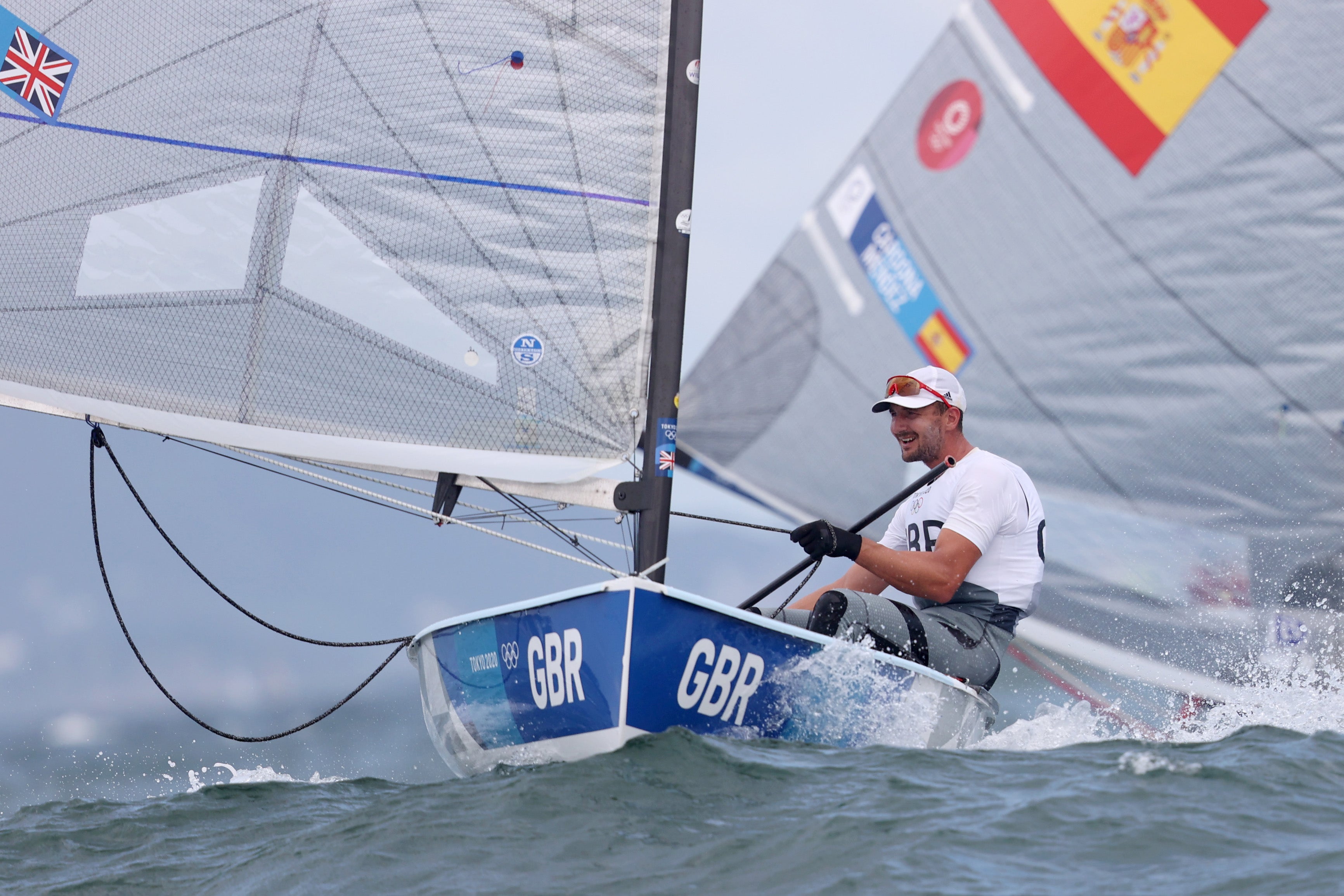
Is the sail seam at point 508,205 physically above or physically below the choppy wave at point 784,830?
above

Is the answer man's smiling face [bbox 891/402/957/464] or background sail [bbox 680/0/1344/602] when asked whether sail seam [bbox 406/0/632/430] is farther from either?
background sail [bbox 680/0/1344/602]

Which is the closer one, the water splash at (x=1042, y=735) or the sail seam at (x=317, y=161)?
the water splash at (x=1042, y=735)

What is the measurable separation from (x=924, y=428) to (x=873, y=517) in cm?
39

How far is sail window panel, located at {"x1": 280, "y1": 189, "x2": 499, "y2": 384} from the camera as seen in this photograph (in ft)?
10.6

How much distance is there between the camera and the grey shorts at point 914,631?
2.82 metres

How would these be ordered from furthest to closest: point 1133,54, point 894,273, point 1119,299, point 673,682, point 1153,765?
point 894,273
point 1133,54
point 1119,299
point 673,682
point 1153,765

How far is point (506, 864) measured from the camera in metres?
1.98

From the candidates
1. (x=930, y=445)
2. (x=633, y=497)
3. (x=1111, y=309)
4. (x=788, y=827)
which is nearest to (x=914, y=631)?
(x=930, y=445)

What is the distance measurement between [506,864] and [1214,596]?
15.0 ft

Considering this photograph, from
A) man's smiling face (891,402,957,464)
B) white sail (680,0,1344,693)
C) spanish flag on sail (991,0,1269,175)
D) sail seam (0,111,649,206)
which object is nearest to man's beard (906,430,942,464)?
man's smiling face (891,402,957,464)

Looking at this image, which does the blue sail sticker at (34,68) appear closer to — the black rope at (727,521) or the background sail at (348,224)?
the background sail at (348,224)

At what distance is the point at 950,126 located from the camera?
20.5ft

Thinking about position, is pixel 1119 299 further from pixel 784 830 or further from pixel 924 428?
pixel 784 830

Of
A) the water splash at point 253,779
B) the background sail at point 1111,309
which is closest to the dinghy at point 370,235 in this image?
the water splash at point 253,779
